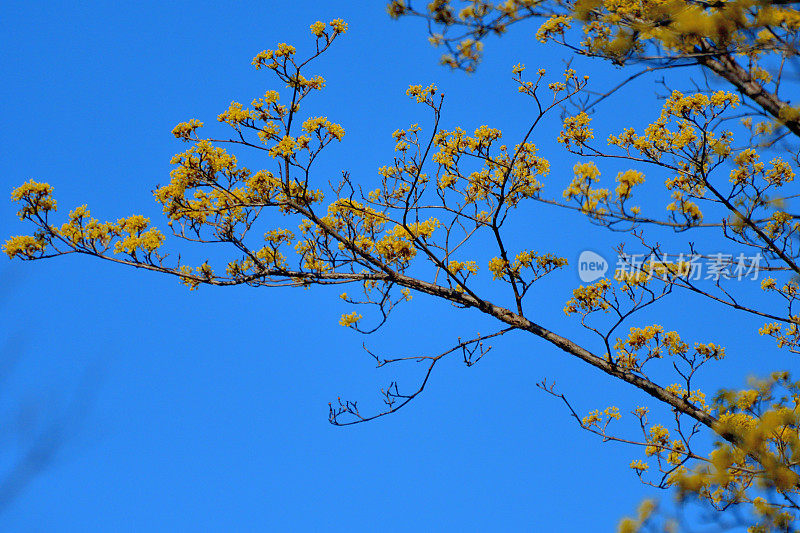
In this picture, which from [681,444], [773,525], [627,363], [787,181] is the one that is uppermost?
[787,181]

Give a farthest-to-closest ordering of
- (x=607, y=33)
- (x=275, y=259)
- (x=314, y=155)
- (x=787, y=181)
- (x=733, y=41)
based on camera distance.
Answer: (x=787, y=181) < (x=275, y=259) < (x=314, y=155) < (x=607, y=33) < (x=733, y=41)

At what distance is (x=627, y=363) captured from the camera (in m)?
5.91

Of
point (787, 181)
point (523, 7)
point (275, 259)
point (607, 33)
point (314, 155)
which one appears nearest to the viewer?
point (523, 7)

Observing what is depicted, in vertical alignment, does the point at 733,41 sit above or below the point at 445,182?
below

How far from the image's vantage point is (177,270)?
5.80m

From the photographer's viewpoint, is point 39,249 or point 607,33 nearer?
point 607,33

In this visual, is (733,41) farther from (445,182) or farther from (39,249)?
(39,249)

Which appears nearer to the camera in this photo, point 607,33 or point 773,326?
point 607,33

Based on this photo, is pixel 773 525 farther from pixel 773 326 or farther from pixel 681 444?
pixel 773 326

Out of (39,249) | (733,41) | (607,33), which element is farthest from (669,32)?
(39,249)

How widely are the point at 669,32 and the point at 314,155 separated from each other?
108 inches

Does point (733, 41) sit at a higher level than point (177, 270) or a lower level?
higher

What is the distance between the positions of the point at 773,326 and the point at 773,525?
3.33 metres

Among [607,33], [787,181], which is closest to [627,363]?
[787,181]
